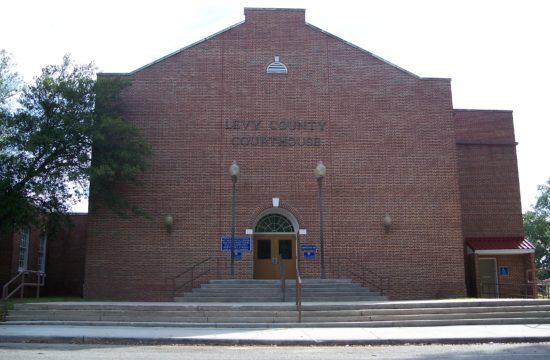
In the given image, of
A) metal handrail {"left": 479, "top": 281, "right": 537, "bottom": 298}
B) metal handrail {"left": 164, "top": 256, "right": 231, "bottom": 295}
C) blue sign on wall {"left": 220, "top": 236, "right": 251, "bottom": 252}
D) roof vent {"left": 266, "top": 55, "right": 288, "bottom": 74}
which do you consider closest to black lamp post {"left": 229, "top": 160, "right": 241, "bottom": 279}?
blue sign on wall {"left": 220, "top": 236, "right": 251, "bottom": 252}

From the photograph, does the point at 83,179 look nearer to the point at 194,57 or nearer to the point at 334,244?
the point at 194,57

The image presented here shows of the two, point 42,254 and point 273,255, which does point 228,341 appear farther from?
point 42,254

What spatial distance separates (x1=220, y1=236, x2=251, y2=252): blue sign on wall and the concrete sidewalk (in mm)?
7444

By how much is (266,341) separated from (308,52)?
554 inches

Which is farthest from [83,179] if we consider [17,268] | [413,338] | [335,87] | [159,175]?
[413,338]

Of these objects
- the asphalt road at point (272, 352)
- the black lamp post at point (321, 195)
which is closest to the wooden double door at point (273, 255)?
the black lamp post at point (321, 195)

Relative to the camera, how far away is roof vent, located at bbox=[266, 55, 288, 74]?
23.0 metres

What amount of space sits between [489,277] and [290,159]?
9993 mm

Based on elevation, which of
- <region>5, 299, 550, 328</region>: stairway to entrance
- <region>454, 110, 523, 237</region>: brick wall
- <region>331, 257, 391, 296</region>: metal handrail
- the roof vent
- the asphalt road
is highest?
the roof vent

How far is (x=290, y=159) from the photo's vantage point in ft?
72.7

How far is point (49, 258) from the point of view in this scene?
2931 centimetres

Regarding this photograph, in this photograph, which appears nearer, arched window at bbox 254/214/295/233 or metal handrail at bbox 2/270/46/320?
metal handrail at bbox 2/270/46/320

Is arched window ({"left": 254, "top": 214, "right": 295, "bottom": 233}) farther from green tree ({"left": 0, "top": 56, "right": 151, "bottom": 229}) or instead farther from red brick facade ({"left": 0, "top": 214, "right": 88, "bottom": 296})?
red brick facade ({"left": 0, "top": 214, "right": 88, "bottom": 296})

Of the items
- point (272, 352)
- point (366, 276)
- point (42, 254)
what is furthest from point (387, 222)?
point (42, 254)
